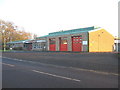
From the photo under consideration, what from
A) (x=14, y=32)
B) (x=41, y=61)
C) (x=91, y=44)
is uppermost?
(x=14, y=32)

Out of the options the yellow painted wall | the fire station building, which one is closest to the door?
the fire station building

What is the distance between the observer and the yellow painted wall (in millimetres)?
32406

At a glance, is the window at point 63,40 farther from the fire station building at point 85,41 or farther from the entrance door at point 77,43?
the entrance door at point 77,43

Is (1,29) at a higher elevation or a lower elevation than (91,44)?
higher

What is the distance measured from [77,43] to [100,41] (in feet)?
19.1

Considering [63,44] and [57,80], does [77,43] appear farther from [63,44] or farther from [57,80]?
[57,80]

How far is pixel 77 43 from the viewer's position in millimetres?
33812

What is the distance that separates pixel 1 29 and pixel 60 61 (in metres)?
55.8

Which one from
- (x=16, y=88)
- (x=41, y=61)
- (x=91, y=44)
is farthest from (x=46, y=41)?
(x=16, y=88)

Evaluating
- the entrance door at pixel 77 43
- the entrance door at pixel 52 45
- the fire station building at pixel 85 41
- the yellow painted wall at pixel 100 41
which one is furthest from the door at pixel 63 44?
the yellow painted wall at pixel 100 41

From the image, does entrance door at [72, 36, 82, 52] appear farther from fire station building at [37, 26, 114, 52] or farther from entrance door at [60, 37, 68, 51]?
entrance door at [60, 37, 68, 51]

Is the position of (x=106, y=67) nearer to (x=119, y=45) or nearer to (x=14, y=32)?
(x=119, y=45)

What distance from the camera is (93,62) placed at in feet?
38.3

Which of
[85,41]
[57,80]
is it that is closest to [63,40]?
[85,41]
